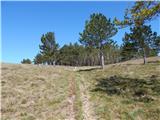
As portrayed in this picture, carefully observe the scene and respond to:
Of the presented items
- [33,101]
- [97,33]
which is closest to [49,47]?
[97,33]

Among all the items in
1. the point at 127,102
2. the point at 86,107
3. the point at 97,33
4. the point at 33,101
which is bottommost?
the point at 86,107

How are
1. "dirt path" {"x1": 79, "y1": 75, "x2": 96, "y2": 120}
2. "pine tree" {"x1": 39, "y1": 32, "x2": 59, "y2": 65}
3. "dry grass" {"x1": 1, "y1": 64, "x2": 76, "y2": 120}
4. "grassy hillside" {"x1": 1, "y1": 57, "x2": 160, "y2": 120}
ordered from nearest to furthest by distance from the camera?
"dirt path" {"x1": 79, "y1": 75, "x2": 96, "y2": 120}
"grassy hillside" {"x1": 1, "y1": 57, "x2": 160, "y2": 120}
"dry grass" {"x1": 1, "y1": 64, "x2": 76, "y2": 120}
"pine tree" {"x1": 39, "y1": 32, "x2": 59, "y2": 65}

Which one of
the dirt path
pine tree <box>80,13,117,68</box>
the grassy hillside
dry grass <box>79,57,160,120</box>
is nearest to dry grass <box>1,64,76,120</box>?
the grassy hillside

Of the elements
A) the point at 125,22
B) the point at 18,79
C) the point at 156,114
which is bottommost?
the point at 156,114

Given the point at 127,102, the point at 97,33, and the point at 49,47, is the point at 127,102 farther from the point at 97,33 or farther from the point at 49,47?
the point at 49,47

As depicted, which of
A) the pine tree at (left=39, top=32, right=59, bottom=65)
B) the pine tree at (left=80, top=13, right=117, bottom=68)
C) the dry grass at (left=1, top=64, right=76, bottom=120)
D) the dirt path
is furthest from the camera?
the pine tree at (left=39, top=32, right=59, bottom=65)

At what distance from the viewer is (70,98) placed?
21.0 meters

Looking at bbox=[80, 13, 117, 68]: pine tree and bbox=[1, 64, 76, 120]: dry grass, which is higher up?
bbox=[80, 13, 117, 68]: pine tree

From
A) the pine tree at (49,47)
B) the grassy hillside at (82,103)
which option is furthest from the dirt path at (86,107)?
the pine tree at (49,47)

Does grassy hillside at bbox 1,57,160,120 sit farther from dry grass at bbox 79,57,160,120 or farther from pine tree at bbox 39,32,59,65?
pine tree at bbox 39,32,59,65

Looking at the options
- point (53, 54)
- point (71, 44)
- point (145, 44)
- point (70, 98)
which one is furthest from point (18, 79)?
point (71, 44)

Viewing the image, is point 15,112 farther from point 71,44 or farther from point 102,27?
point 71,44

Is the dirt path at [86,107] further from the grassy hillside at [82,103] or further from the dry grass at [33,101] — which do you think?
the dry grass at [33,101]

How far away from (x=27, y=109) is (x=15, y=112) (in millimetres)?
889
